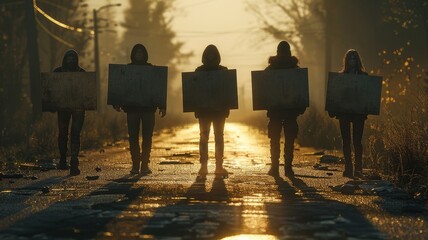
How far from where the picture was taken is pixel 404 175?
41.2ft

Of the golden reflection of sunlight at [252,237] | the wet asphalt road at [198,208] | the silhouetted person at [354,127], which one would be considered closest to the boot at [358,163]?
the silhouetted person at [354,127]

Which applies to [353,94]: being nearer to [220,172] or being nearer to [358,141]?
[358,141]

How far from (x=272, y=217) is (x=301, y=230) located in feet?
2.75

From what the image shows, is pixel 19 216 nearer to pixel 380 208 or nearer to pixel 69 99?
pixel 380 208

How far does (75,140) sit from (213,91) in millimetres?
2274

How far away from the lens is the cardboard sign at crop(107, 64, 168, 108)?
15328 mm

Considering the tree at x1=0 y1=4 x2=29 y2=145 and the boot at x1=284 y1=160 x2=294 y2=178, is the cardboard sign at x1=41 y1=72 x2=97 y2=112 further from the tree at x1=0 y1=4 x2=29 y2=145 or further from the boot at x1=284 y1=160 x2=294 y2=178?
the tree at x1=0 y1=4 x2=29 y2=145

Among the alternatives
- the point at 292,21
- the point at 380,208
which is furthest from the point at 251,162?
the point at 292,21

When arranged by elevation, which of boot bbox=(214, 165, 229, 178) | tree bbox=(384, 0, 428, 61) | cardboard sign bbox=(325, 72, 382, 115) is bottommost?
boot bbox=(214, 165, 229, 178)

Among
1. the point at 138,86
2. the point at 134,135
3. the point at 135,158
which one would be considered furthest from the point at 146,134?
the point at 138,86

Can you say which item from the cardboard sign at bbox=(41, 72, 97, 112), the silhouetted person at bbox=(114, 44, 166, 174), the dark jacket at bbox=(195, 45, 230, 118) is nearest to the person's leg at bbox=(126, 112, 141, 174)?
the silhouetted person at bbox=(114, 44, 166, 174)

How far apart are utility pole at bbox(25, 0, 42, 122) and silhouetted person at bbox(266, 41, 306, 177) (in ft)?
52.6

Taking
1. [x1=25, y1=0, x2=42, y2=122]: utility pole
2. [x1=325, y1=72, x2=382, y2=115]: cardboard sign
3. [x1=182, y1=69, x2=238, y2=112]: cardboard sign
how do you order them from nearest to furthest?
1. [x1=325, y1=72, x2=382, y2=115]: cardboard sign
2. [x1=182, y1=69, x2=238, y2=112]: cardboard sign
3. [x1=25, y1=0, x2=42, y2=122]: utility pole

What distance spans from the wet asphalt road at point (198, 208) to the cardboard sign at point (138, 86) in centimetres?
112
